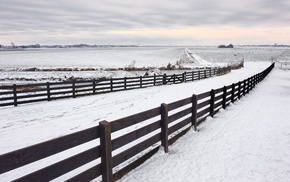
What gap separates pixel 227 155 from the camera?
223 inches

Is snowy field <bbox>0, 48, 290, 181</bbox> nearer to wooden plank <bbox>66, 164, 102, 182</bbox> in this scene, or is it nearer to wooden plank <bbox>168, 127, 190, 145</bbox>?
wooden plank <bbox>168, 127, 190, 145</bbox>

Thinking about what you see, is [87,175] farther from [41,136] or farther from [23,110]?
[23,110]

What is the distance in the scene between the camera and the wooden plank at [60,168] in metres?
2.92

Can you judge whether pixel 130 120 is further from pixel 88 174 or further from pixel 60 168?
pixel 60 168

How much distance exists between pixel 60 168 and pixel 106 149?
889 millimetres

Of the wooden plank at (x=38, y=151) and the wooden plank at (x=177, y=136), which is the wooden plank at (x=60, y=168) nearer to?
the wooden plank at (x=38, y=151)

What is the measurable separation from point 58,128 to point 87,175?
5168 millimetres

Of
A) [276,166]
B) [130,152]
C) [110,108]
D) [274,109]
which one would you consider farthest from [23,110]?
[274,109]

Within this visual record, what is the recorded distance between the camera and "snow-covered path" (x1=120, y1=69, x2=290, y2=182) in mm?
4695

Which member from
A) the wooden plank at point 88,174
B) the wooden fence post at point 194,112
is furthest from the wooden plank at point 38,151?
the wooden fence post at point 194,112

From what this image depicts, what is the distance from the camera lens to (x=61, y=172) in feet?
10.7

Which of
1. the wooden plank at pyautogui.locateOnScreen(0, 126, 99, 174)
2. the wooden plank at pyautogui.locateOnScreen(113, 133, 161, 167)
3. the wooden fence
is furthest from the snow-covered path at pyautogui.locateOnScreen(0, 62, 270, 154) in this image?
the wooden plank at pyautogui.locateOnScreen(0, 126, 99, 174)

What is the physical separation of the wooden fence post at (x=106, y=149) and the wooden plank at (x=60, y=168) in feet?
0.35

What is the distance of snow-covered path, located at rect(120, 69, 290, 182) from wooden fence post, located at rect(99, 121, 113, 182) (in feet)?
2.04
